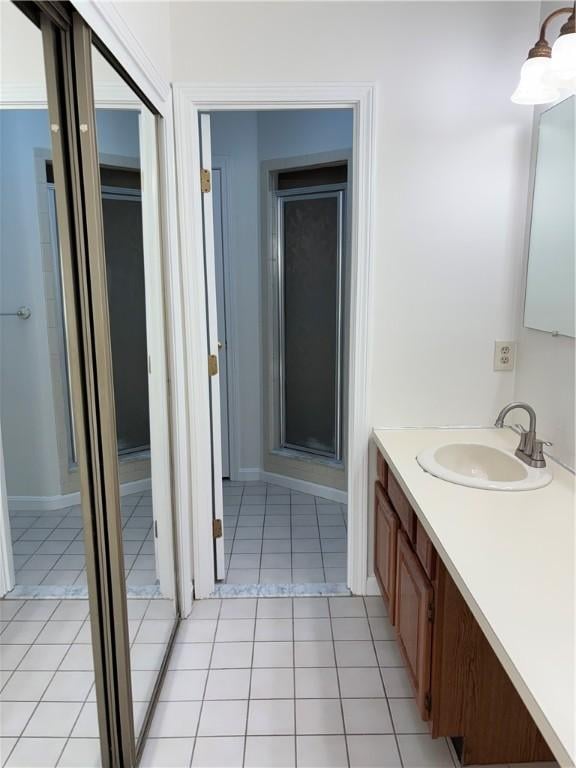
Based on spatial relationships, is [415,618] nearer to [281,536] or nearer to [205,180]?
[281,536]

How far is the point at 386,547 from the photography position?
7.02ft

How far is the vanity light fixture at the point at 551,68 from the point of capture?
5.17 ft

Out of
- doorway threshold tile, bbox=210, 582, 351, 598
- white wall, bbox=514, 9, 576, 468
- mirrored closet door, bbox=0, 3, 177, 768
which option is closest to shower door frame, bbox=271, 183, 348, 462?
doorway threshold tile, bbox=210, 582, 351, 598

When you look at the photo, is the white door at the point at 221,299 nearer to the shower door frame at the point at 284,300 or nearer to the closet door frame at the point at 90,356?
the shower door frame at the point at 284,300

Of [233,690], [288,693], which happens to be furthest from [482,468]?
[233,690]

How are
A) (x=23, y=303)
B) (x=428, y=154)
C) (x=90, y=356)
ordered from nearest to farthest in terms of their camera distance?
(x=23, y=303)
(x=90, y=356)
(x=428, y=154)

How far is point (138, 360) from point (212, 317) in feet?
1.92

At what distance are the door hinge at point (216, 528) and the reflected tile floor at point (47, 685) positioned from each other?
805 mm

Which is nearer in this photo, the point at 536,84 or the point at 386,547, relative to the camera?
the point at 536,84

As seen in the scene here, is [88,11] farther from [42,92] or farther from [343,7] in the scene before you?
[343,7]

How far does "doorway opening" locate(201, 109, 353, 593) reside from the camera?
323 centimetres

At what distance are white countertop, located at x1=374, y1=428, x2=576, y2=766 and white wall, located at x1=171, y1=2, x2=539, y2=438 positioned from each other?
0.50 meters

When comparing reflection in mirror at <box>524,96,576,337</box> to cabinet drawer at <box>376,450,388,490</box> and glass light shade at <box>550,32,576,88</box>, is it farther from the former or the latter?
cabinet drawer at <box>376,450,388,490</box>

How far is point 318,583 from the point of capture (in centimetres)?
257
